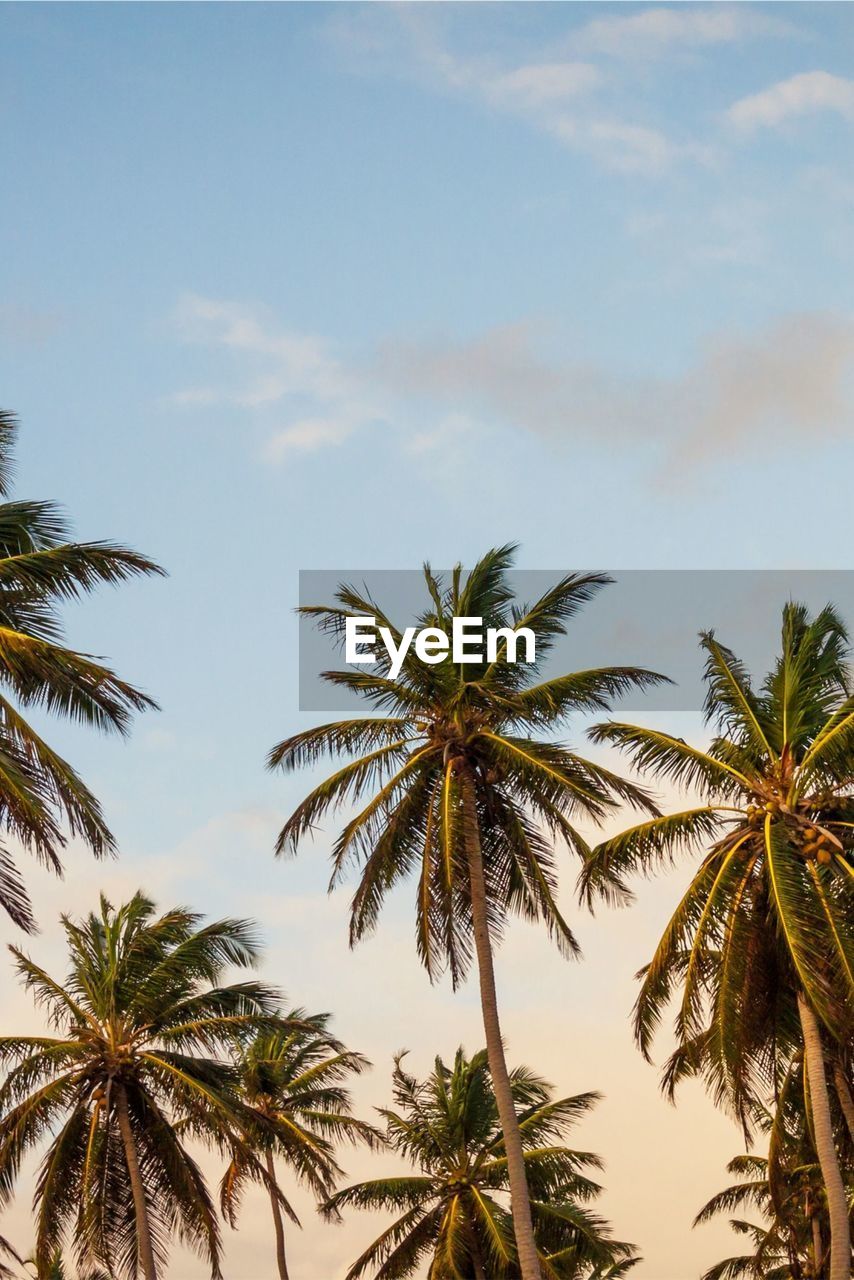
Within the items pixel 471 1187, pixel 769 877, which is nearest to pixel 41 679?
pixel 769 877

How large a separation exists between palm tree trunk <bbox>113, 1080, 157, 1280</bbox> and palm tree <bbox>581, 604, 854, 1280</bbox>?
11.4m

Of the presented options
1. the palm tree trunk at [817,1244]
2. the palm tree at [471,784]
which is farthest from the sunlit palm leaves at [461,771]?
the palm tree trunk at [817,1244]

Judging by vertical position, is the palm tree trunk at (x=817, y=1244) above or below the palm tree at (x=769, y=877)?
below

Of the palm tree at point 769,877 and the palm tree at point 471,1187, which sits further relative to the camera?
the palm tree at point 471,1187

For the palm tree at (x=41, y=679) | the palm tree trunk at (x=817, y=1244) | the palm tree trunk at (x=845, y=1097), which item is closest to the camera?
the palm tree at (x=41, y=679)

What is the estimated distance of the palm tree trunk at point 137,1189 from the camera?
110ft

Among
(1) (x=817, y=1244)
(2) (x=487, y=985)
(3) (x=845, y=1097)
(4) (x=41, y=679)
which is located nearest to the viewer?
(4) (x=41, y=679)

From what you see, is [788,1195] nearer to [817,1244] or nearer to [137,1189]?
[817,1244]

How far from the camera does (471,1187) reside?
43062 mm

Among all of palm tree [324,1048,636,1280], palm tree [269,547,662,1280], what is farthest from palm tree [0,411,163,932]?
palm tree [324,1048,636,1280]

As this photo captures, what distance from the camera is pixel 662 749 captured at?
29.4 metres

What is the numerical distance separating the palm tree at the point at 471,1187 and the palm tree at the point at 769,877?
14.2 m

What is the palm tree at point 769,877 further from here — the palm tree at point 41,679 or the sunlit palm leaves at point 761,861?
the palm tree at point 41,679

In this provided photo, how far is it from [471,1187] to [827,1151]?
17.5m
